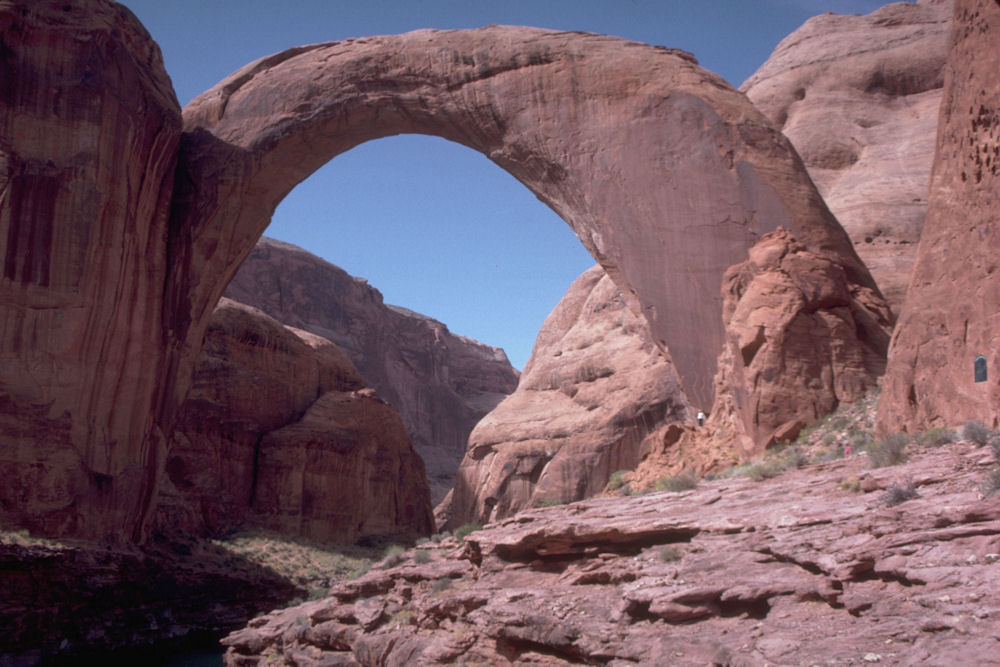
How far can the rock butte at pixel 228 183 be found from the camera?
12375 millimetres

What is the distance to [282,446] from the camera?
28578 mm

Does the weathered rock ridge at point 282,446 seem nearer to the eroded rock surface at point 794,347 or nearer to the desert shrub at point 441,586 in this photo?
the desert shrub at point 441,586

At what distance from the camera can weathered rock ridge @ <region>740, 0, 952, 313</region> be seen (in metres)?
20.7

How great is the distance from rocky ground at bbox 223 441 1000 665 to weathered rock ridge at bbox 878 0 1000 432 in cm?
60

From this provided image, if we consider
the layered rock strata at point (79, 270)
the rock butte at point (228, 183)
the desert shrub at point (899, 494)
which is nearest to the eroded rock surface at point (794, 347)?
the rock butte at point (228, 183)

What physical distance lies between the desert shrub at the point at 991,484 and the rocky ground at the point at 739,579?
19 millimetres

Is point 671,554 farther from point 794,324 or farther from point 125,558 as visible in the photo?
point 125,558

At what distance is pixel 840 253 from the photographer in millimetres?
11539

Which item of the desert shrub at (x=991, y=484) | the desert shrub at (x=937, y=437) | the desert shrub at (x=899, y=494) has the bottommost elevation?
the desert shrub at (x=899, y=494)

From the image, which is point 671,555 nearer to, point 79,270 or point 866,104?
point 79,270

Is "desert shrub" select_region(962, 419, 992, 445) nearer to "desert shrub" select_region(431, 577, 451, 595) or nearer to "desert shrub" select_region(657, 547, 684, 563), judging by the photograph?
"desert shrub" select_region(657, 547, 684, 563)

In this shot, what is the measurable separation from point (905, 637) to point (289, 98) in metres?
14.8

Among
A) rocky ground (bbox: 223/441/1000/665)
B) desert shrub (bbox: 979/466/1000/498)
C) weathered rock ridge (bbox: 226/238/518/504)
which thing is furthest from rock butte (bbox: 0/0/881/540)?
weathered rock ridge (bbox: 226/238/518/504)

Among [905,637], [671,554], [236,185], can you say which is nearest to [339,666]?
[671,554]
